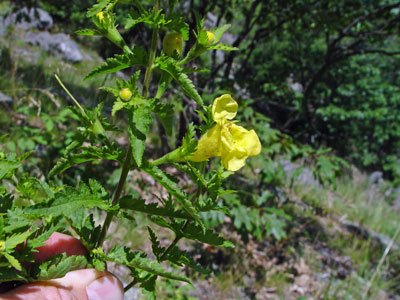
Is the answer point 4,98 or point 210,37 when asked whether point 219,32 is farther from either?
point 4,98

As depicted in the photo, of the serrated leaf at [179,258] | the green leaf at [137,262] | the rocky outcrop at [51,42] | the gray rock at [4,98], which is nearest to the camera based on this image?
the green leaf at [137,262]

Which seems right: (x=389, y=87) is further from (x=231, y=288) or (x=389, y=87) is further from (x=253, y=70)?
(x=231, y=288)

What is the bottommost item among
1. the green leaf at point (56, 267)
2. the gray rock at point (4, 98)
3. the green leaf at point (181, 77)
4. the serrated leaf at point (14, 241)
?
the gray rock at point (4, 98)

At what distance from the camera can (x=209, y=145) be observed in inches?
38.3

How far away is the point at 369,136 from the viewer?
33.3ft

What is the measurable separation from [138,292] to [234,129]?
2220 millimetres

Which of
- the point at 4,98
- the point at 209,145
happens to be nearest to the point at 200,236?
the point at 209,145

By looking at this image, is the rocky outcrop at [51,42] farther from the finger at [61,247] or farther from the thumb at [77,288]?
the thumb at [77,288]

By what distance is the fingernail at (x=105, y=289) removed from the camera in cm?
118

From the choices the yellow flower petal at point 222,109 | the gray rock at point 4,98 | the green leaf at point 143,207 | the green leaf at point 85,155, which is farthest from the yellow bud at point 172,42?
the gray rock at point 4,98

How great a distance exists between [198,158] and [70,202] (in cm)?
41

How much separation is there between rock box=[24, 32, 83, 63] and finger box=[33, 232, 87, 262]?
27.1 feet

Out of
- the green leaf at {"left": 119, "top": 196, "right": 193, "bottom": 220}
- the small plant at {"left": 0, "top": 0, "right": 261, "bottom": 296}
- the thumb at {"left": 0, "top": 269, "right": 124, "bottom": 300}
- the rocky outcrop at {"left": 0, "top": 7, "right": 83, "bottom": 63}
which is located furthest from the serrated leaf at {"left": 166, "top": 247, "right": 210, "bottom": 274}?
the rocky outcrop at {"left": 0, "top": 7, "right": 83, "bottom": 63}

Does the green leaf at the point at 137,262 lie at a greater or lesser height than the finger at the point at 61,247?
greater
